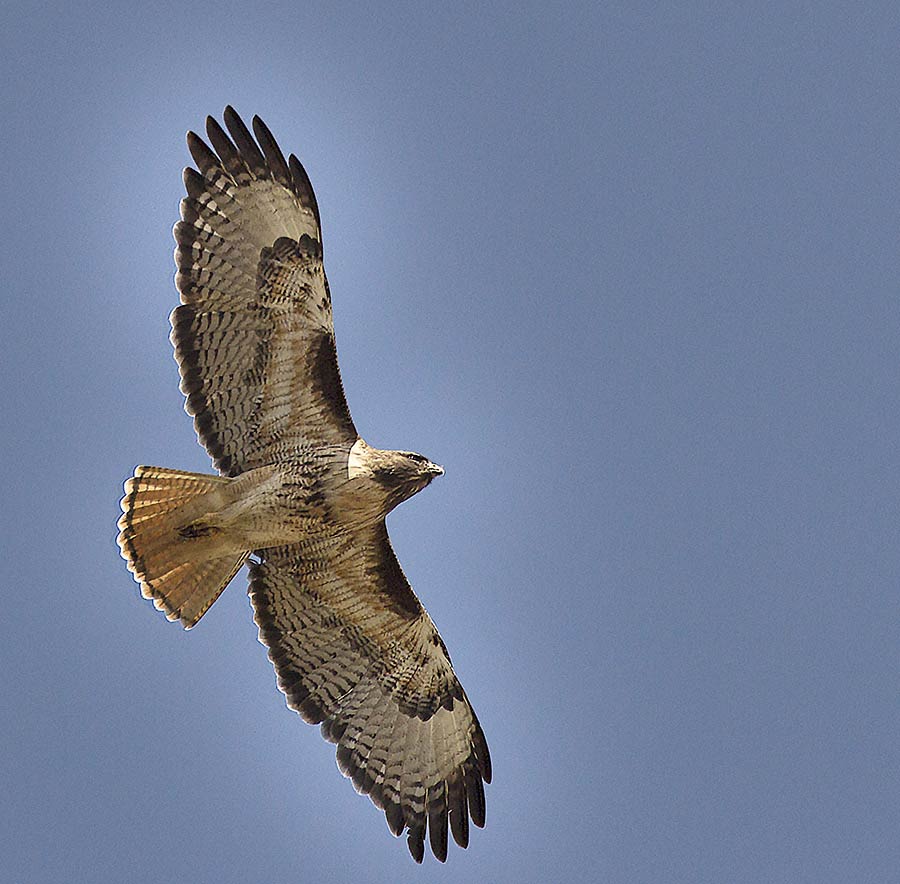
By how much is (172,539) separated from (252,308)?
1.81 metres

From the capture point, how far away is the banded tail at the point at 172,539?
40.9 feet

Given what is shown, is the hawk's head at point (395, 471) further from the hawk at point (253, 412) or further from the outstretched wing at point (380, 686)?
the outstretched wing at point (380, 686)

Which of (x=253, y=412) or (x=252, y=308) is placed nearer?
(x=252, y=308)

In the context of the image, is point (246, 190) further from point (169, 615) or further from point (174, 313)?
point (169, 615)

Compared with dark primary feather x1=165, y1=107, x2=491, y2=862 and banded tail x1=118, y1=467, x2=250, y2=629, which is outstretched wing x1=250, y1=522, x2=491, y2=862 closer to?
dark primary feather x1=165, y1=107, x2=491, y2=862

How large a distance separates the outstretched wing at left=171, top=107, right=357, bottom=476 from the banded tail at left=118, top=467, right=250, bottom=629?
476mm

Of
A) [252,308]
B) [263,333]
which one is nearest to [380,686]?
[263,333]

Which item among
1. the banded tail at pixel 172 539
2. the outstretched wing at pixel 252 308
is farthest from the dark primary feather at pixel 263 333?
the banded tail at pixel 172 539

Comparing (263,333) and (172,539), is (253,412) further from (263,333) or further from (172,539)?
(172,539)

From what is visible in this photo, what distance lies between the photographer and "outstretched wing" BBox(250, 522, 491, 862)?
13.6m

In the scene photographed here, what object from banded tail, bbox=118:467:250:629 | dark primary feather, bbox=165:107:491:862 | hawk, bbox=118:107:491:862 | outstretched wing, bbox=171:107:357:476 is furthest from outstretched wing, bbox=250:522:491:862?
outstretched wing, bbox=171:107:357:476

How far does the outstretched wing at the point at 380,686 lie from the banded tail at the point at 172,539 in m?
0.81

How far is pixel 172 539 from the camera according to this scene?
41.3ft

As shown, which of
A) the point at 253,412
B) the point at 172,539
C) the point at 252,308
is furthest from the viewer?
the point at 253,412
